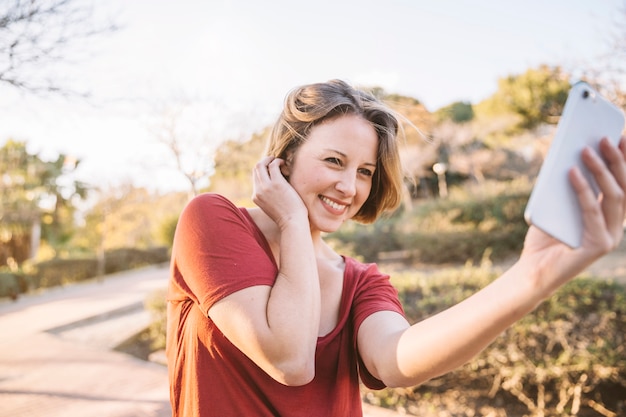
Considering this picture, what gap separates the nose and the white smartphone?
0.70 meters

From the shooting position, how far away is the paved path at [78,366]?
515 cm

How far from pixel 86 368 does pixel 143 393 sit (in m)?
1.63

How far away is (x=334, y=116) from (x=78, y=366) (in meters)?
6.79

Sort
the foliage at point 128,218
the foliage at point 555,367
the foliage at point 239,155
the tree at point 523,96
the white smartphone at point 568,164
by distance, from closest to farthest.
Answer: the white smartphone at point 568,164, the foliage at point 555,367, the foliage at point 239,155, the foliage at point 128,218, the tree at point 523,96

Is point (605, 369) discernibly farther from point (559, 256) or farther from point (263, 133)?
point (263, 133)

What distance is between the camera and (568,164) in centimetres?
66

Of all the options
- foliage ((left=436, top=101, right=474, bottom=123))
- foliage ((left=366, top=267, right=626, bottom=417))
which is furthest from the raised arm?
foliage ((left=436, top=101, right=474, bottom=123))

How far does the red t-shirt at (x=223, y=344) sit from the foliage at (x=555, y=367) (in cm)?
335

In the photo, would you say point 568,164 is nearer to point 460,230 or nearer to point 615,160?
point 615,160

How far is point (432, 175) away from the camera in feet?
85.7

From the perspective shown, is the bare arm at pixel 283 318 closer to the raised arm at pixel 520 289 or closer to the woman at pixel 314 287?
the woman at pixel 314 287

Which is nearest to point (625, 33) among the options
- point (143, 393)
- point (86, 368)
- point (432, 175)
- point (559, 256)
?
point (559, 256)

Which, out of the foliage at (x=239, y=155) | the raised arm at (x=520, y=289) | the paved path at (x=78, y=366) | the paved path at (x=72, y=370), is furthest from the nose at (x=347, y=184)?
the foliage at (x=239, y=155)

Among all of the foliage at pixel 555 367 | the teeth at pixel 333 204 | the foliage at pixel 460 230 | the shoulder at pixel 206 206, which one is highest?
the shoulder at pixel 206 206
